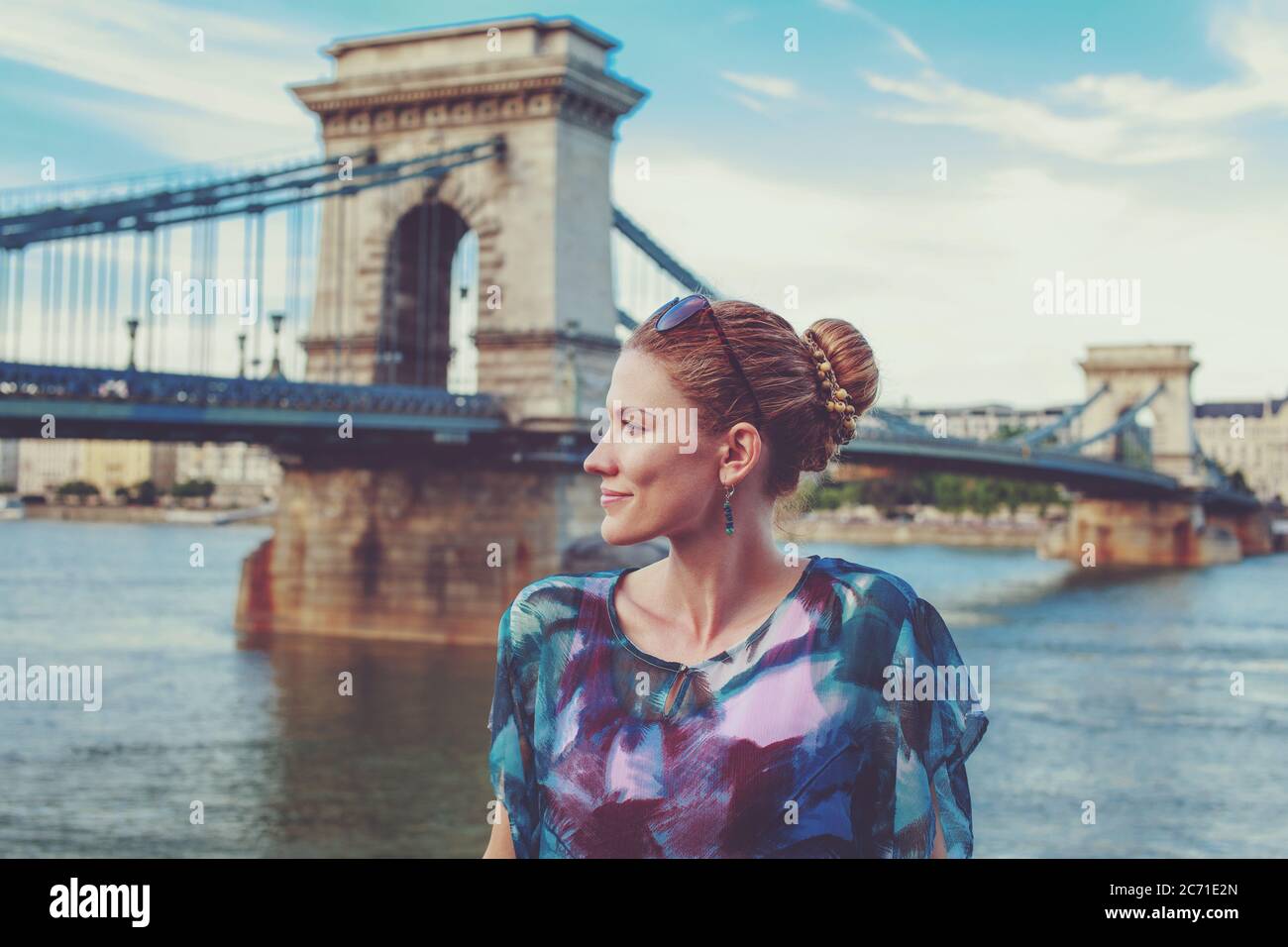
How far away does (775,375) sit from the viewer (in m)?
2.02

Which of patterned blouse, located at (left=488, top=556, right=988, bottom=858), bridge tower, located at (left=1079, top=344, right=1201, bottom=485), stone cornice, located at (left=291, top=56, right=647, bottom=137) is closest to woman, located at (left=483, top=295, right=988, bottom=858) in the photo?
patterned blouse, located at (left=488, top=556, right=988, bottom=858)

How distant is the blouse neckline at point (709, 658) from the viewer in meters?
1.96

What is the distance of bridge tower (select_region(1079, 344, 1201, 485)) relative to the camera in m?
66.2

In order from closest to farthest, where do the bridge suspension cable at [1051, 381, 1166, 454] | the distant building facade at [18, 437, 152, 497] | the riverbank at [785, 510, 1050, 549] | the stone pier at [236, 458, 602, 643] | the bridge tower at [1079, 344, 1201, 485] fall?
the stone pier at [236, 458, 602, 643] → the bridge suspension cable at [1051, 381, 1166, 454] → the bridge tower at [1079, 344, 1201, 485] → the riverbank at [785, 510, 1050, 549] → the distant building facade at [18, 437, 152, 497]

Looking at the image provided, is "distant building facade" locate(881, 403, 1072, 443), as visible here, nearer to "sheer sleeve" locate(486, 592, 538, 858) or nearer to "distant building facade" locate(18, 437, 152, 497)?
"distant building facade" locate(18, 437, 152, 497)

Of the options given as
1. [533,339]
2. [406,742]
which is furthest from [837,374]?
[533,339]

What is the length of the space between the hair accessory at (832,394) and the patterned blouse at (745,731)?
19 cm

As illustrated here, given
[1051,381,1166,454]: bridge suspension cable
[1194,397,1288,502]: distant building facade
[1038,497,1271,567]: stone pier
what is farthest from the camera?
[1194,397,1288,502]: distant building facade

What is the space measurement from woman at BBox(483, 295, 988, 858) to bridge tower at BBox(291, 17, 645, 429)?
24724 millimetres

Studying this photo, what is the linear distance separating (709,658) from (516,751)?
27 centimetres

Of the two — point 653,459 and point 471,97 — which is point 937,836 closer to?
point 653,459

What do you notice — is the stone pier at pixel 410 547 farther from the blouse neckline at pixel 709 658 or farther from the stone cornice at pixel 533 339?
the blouse neckline at pixel 709 658
